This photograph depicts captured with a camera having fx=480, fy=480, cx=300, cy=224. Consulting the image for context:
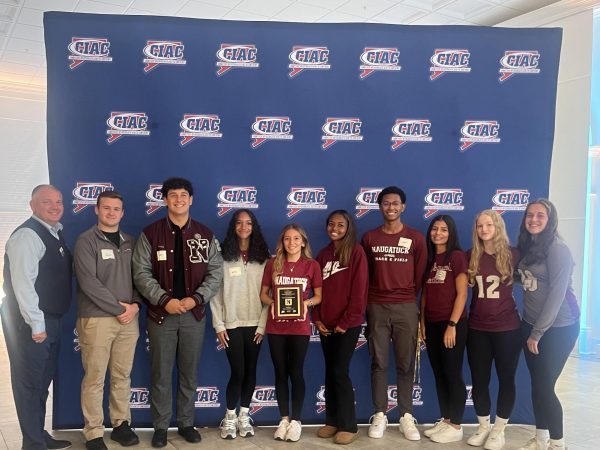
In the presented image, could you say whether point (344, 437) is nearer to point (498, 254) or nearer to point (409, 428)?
point (409, 428)

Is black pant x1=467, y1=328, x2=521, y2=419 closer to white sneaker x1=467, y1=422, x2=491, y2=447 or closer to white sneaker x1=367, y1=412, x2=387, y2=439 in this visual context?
white sneaker x1=467, y1=422, x2=491, y2=447

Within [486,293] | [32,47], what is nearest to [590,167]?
[486,293]

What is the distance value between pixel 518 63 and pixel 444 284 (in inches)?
77.3

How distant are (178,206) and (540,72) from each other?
3.06 metres

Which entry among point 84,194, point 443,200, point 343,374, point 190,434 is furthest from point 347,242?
point 84,194

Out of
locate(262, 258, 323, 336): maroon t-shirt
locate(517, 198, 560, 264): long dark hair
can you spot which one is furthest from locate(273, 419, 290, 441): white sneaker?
locate(517, 198, 560, 264): long dark hair

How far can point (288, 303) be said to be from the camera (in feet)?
10.6

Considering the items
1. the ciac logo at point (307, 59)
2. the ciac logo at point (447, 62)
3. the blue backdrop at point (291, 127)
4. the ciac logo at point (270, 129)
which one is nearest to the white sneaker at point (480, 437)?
the blue backdrop at point (291, 127)

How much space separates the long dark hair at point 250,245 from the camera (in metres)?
3.38

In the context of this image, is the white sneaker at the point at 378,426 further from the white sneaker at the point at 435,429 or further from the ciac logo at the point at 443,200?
the ciac logo at the point at 443,200

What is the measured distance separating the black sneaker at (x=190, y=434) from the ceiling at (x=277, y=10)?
491cm

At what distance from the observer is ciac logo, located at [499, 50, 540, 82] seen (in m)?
3.87

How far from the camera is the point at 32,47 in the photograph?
22.5ft

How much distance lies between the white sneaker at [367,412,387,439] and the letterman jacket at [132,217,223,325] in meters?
1.46
